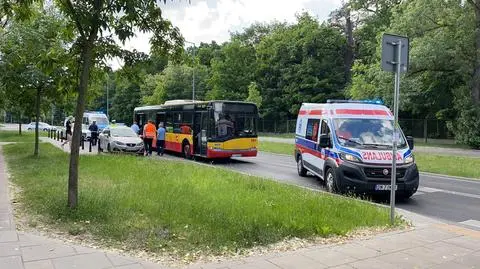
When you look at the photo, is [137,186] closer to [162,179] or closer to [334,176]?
[162,179]

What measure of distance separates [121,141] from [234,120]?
6092mm

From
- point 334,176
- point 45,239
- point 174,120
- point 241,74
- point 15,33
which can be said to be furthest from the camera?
point 241,74

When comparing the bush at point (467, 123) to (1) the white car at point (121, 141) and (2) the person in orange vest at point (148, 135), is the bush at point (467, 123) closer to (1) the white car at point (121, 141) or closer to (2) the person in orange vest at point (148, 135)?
(2) the person in orange vest at point (148, 135)

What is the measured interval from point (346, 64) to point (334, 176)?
49188 mm

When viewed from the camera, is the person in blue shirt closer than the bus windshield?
No

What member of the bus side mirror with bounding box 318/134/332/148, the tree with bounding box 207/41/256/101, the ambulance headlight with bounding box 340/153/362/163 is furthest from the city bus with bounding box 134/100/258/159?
the tree with bounding box 207/41/256/101

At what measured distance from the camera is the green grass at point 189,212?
6.46 m

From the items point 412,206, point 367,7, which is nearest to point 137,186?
point 412,206

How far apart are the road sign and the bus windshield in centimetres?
1319

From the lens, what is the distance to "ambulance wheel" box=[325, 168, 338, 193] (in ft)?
38.1

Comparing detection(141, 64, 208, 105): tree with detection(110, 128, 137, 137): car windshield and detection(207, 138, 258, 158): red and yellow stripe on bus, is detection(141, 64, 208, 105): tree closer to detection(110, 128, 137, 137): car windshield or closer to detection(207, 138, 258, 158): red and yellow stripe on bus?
detection(110, 128, 137, 137): car windshield

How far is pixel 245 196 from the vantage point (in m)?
9.52

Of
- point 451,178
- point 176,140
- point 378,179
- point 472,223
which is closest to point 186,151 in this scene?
point 176,140

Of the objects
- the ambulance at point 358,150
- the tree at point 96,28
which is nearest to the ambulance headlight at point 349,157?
the ambulance at point 358,150
